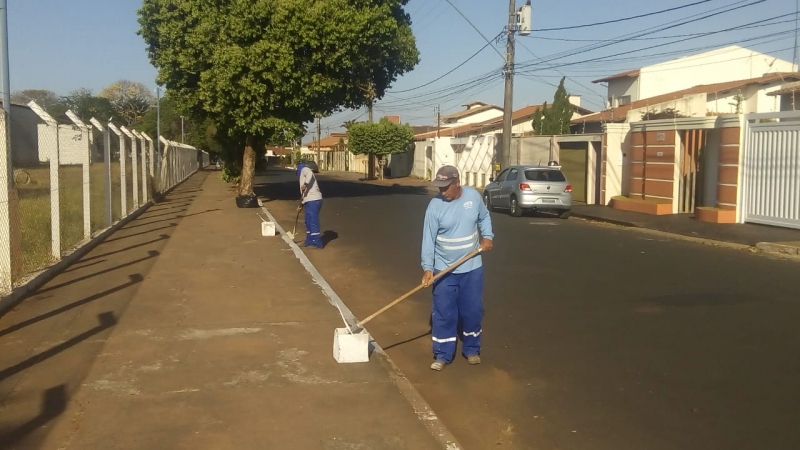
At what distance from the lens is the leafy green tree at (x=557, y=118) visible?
4472cm

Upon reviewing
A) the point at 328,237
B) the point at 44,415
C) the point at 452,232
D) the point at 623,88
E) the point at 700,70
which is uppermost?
the point at 700,70

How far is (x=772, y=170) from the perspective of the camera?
55.9 feet

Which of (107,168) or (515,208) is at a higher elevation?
(107,168)

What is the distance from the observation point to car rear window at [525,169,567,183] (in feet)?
69.5

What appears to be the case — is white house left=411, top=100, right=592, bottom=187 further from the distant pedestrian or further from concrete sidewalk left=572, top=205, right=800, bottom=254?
the distant pedestrian

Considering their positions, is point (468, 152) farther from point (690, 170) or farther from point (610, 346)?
point (610, 346)

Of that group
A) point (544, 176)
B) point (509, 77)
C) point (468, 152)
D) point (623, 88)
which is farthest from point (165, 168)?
point (623, 88)

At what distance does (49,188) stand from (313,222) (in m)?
4.65

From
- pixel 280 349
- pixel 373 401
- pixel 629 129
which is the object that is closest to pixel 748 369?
pixel 373 401

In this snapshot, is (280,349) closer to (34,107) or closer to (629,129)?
(34,107)

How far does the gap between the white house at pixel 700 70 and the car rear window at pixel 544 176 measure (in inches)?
1203

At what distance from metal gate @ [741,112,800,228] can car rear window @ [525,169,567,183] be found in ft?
16.0

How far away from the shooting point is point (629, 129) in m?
24.1

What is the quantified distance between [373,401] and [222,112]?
20.6 metres
